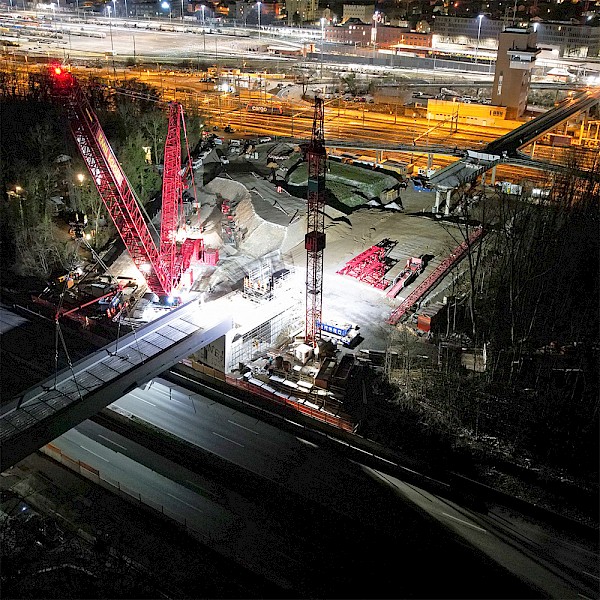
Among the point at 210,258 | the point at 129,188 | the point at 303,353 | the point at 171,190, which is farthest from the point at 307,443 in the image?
the point at 129,188

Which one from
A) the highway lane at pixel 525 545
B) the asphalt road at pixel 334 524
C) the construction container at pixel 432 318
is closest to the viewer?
the asphalt road at pixel 334 524

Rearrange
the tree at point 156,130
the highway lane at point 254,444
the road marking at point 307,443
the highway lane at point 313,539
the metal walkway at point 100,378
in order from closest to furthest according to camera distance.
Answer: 1. the highway lane at point 313,539
2. the metal walkway at point 100,378
3. the highway lane at point 254,444
4. the road marking at point 307,443
5. the tree at point 156,130

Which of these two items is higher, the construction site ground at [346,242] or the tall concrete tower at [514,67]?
the tall concrete tower at [514,67]

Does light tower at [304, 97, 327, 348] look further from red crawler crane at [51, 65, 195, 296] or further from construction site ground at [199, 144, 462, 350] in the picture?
red crawler crane at [51, 65, 195, 296]

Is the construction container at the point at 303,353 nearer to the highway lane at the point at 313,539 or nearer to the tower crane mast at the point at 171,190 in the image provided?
the highway lane at the point at 313,539

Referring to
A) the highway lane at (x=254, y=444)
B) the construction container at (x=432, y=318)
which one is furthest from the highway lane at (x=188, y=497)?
the construction container at (x=432, y=318)

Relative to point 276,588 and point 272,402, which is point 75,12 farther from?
point 276,588

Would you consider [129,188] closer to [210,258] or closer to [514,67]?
[210,258]

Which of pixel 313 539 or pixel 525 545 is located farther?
pixel 525 545
